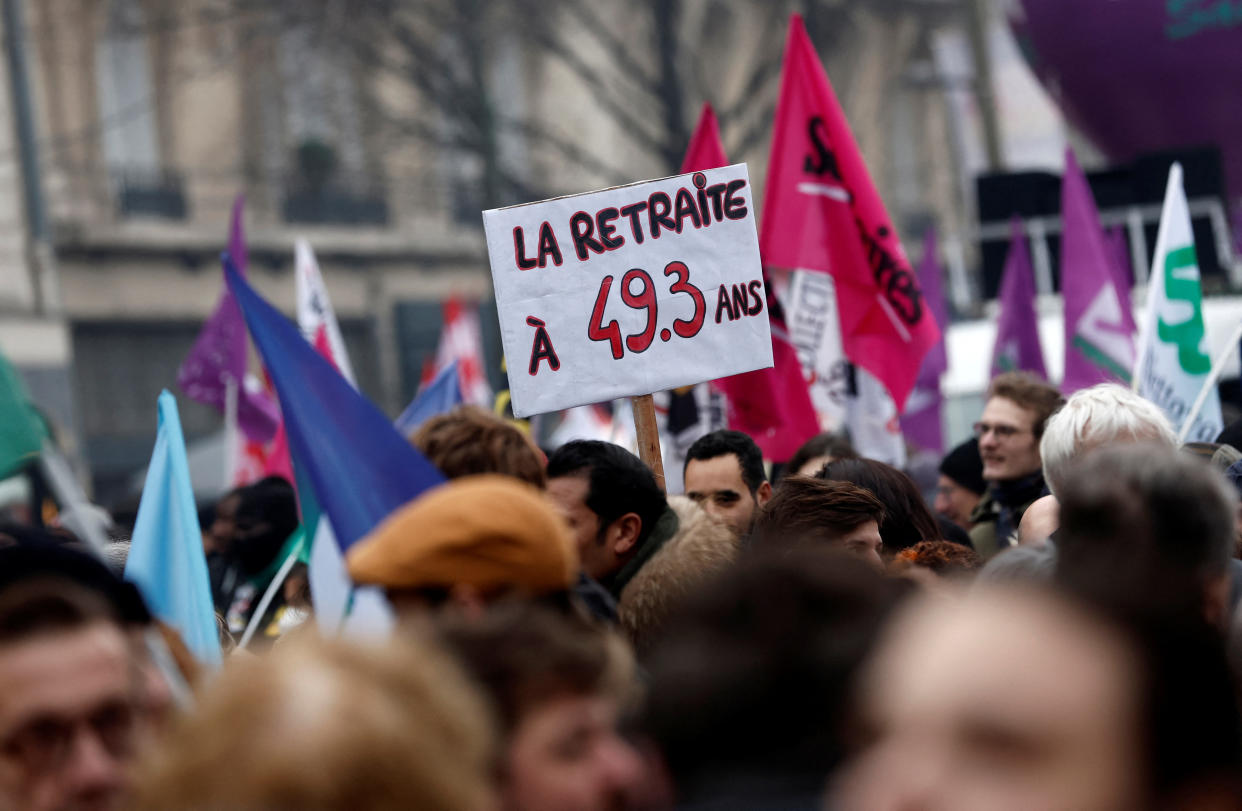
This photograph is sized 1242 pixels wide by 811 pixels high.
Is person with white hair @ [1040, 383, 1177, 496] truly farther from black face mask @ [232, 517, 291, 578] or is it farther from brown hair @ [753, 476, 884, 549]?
black face mask @ [232, 517, 291, 578]

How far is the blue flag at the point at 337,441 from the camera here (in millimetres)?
3484

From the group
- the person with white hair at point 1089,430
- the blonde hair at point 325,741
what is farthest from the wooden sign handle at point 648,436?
the blonde hair at point 325,741

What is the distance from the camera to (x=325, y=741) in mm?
1680

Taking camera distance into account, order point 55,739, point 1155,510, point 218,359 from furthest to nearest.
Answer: point 218,359 < point 1155,510 < point 55,739

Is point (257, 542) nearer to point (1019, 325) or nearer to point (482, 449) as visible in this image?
point (482, 449)

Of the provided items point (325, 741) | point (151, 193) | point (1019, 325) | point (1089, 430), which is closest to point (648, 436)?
point (1089, 430)

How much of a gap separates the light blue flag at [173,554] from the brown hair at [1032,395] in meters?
2.96

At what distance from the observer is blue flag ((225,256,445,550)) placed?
348 centimetres

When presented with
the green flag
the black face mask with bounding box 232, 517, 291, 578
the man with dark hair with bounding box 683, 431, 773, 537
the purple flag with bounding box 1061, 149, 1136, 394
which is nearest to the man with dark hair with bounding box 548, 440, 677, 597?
the green flag

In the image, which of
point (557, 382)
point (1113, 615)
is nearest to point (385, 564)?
point (1113, 615)

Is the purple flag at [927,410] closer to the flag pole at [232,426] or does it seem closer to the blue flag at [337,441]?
the flag pole at [232,426]

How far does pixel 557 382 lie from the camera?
4980 mm

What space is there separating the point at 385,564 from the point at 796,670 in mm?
651

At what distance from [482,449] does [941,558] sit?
1.31m
